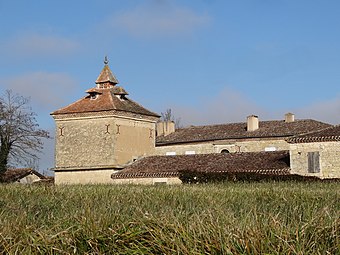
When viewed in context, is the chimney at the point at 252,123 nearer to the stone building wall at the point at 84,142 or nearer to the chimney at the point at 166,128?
the chimney at the point at 166,128

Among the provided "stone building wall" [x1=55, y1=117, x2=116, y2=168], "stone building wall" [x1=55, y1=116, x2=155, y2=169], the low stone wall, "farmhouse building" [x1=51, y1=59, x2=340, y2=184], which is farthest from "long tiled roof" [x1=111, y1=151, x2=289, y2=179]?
"stone building wall" [x1=55, y1=117, x2=116, y2=168]

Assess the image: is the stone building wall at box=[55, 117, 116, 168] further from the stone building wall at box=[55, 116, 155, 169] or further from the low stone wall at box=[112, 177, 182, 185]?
the low stone wall at box=[112, 177, 182, 185]

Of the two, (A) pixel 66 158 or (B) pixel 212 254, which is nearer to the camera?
(B) pixel 212 254

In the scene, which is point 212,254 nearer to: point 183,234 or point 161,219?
point 183,234

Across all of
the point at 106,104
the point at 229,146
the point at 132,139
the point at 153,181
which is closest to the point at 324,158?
the point at 153,181

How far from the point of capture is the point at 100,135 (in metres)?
43.6

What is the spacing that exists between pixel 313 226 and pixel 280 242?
0.64 m

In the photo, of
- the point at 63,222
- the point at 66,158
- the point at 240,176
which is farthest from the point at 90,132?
the point at 63,222

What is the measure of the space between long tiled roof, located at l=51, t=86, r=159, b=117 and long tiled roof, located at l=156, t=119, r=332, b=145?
798 cm

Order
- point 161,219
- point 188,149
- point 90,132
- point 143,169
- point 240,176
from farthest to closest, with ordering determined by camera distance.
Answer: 1. point 188,149
2. point 90,132
3. point 143,169
4. point 240,176
5. point 161,219

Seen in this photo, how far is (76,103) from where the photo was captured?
4688cm

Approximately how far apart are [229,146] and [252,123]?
9.77ft

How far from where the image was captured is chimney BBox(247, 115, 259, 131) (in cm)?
5272

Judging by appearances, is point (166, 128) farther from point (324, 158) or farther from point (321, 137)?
point (324, 158)
